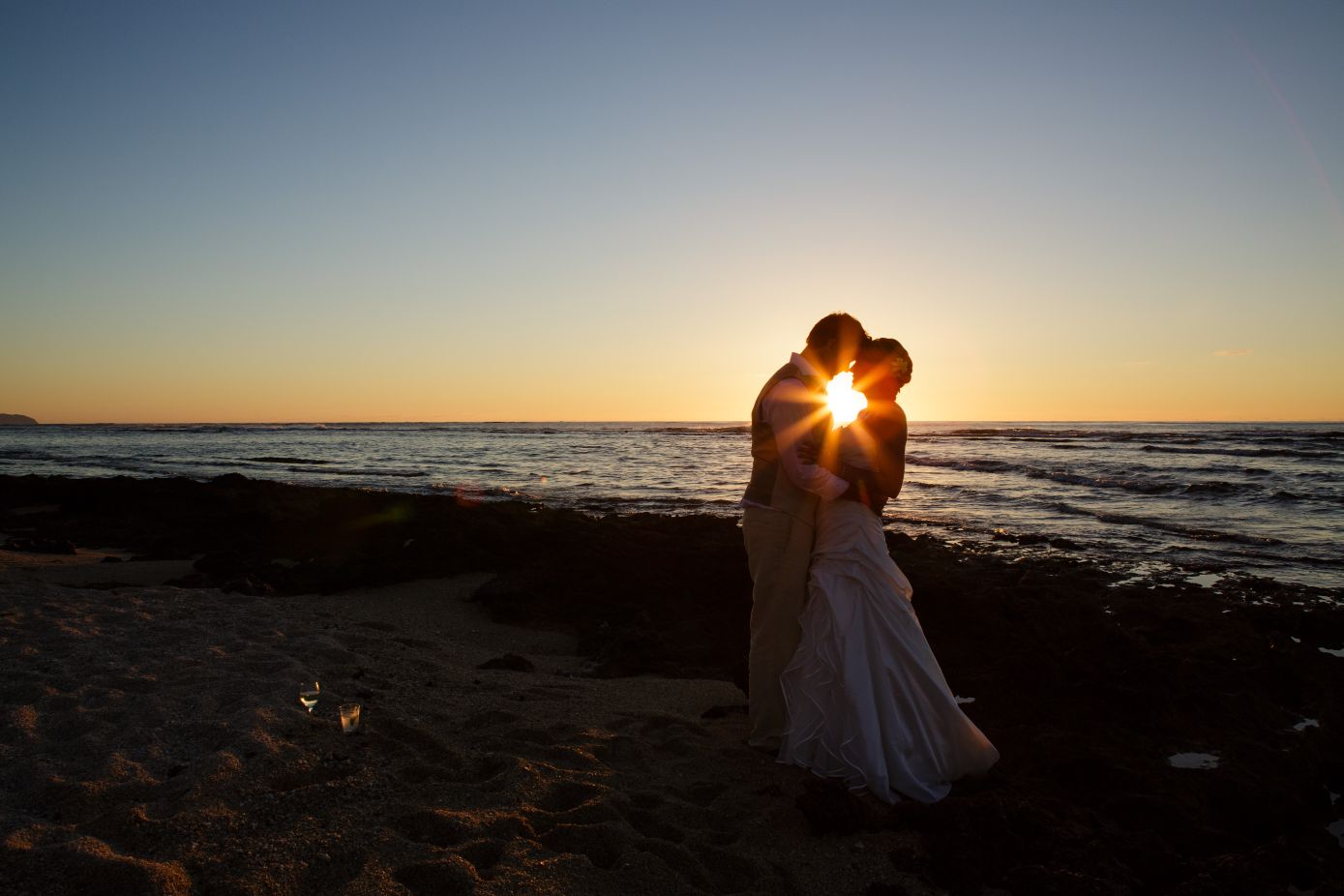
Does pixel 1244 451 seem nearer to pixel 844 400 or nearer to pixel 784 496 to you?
pixel 844 400

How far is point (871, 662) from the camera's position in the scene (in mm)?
4230

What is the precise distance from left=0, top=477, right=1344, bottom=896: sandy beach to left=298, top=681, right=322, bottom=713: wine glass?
0.08 m

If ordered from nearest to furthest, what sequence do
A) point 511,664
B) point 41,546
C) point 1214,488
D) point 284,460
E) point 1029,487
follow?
1. point 511,664
2. point 41,546
3. point 1214,488
4. point 1029,487
5. point 284,460

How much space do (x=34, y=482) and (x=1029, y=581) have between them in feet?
64.4

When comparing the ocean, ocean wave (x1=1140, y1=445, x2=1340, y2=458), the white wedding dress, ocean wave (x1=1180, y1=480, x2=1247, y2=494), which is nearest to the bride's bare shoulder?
the white wedding dress

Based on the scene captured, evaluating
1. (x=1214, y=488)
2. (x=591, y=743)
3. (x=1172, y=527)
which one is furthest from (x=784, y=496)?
(x=1214, y=488)

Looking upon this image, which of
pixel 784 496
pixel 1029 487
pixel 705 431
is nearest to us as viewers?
pixel 784 496

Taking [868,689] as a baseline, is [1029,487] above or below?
below

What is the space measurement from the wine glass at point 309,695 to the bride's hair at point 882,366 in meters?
3.76

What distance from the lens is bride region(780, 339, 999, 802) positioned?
4.14 metres

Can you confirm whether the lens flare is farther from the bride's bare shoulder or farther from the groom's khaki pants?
the groom's khaki pants

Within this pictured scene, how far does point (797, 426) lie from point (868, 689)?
1.48 meters

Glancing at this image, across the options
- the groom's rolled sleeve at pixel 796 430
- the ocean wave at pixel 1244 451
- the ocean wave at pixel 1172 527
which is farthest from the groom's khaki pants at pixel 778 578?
the ocean wave at pixel 1244 451

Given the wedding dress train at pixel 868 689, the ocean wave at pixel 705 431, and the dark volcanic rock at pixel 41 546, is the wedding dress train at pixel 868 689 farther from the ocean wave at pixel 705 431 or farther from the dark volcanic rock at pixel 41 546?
the ocean wave at pixel 705 431
